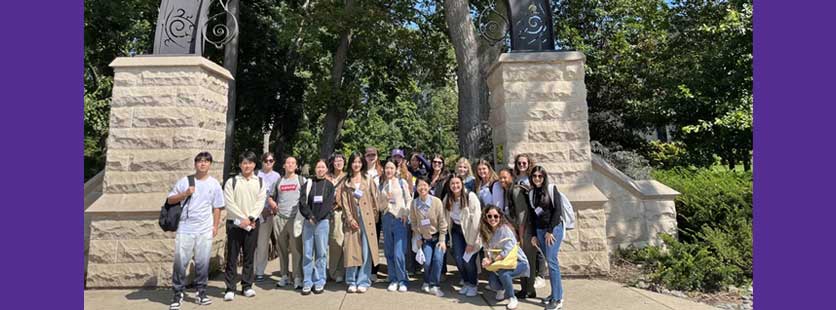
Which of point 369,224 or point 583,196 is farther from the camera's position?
point 583,196

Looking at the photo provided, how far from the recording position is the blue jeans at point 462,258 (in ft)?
16.8

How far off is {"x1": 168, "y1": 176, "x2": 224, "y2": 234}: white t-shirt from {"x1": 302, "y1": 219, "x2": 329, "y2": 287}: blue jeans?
3.26ft

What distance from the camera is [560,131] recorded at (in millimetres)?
5945

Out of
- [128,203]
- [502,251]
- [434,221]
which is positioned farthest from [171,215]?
[502,251]

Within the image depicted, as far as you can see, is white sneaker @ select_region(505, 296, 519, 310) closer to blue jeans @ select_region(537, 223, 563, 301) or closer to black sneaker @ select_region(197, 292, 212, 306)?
blue jeans @ select_region(537, 223, 563, 301)

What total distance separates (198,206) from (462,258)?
9.26ft

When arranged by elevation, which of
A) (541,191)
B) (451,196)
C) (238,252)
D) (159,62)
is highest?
(159,62)

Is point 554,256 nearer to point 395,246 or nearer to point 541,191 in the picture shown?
point 541,191

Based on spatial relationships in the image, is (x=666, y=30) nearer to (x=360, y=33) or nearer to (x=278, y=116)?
(x=360, y=33)

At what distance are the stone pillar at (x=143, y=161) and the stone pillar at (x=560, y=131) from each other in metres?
3.86

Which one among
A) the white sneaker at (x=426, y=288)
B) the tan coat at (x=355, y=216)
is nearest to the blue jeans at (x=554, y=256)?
the white sneaker at (x=426, y=288)

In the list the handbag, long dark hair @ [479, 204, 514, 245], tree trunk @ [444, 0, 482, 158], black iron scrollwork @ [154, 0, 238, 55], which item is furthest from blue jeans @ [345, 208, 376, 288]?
tree trunk @ [444, 0, 482, 158]

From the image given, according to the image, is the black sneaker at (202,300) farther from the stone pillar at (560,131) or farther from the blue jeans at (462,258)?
the stone pillar at (560,131)

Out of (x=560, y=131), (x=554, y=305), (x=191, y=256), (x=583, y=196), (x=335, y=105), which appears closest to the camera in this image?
(x=554, y=305)
